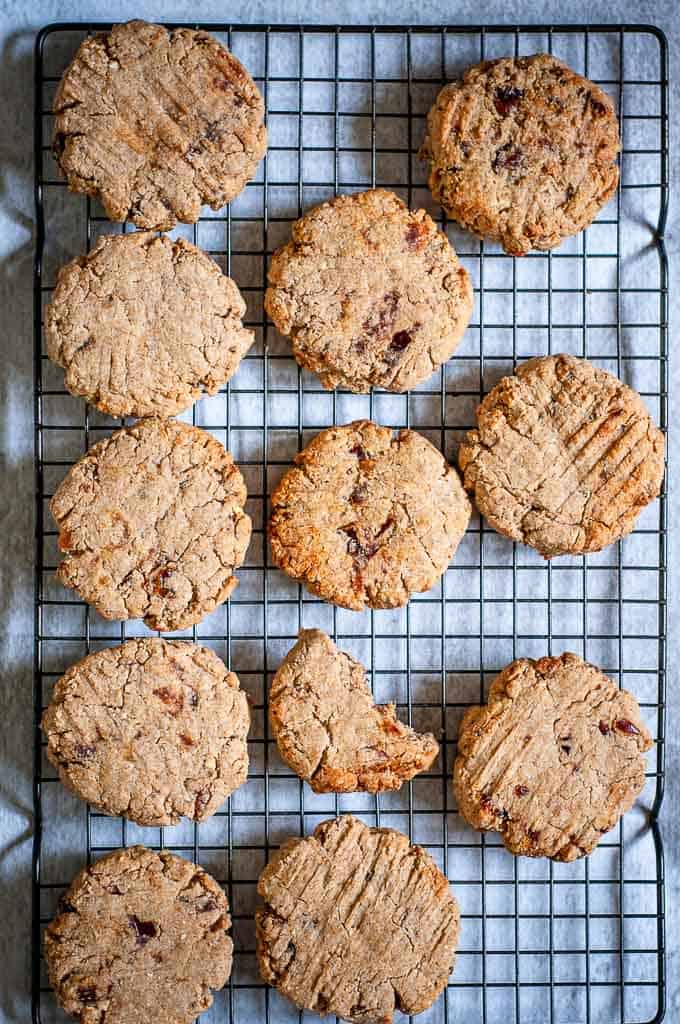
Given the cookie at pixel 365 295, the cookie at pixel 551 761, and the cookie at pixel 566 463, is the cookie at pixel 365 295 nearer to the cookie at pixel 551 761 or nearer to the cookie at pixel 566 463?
the cookie at pixel 566 463

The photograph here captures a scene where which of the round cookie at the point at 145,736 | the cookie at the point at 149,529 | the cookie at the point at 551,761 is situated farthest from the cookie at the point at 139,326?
the cookie at the point at 551,761

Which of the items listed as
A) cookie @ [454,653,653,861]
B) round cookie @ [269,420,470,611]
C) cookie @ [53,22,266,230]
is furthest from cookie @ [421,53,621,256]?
cookie @ [454,653,653,861]

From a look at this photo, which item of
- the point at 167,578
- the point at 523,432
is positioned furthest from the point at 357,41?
the point at 167,578

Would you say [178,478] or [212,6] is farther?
[212,6]

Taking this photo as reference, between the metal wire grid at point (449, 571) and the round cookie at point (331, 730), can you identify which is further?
the metal wire grid at point (449, 571)

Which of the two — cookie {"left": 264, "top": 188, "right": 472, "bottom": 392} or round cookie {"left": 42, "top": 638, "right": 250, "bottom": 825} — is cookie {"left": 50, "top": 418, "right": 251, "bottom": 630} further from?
cookie {"left": 264, "top": 188, "right": 472, "bottom": 392}

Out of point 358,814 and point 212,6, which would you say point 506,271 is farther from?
point 358,814
